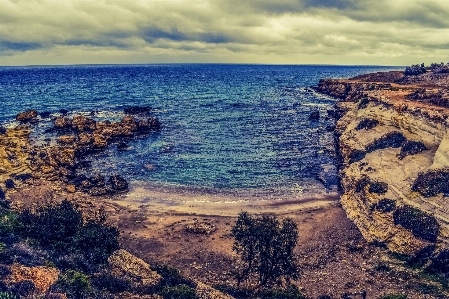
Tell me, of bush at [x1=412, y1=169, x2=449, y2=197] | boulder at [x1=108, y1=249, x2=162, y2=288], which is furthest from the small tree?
bush at [x1=412, y1=169, x2=449, y2=197]

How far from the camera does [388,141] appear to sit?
44.1m

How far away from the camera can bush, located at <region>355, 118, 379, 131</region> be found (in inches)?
1991

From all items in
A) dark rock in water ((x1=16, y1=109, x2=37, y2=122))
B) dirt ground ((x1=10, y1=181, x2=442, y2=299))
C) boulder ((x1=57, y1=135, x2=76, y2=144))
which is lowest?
dirt ground ((x1=10, y1=181, x2=442, y2=299))

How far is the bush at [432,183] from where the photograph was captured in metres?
31.3

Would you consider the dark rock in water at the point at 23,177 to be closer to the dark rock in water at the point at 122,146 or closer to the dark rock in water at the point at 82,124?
the dark rock in water at the point at 122,146

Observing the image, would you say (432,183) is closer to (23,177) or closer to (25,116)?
(23,177)

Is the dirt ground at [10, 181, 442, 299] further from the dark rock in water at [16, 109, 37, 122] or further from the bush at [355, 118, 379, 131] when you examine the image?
the dark rock in water at [16, 109, 37, 122]

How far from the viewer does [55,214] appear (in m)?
24.8

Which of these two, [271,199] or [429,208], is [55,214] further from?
[429,208]

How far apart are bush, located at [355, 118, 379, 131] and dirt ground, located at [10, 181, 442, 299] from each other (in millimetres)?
17631

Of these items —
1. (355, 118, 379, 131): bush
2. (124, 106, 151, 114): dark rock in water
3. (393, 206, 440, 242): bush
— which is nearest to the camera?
(393, 206, 440, 242): bush

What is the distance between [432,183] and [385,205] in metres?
4.68

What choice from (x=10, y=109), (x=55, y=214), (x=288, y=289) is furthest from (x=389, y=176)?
(x=10, y=109)

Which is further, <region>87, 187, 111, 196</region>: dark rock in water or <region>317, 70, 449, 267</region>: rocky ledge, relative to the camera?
<region>87, 187, 111, 196</region>: dark rock in water
